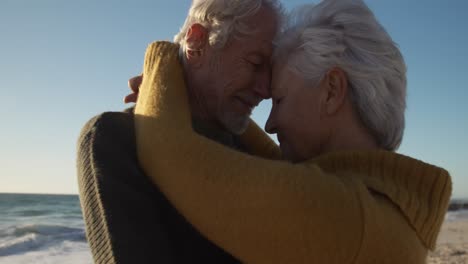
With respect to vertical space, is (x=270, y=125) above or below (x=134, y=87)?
below

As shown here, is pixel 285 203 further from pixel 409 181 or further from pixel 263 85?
pixel 263 85

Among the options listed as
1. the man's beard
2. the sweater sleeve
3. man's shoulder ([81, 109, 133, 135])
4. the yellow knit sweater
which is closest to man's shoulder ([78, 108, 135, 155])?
man's shoulder ([81, 109, 133, 135])

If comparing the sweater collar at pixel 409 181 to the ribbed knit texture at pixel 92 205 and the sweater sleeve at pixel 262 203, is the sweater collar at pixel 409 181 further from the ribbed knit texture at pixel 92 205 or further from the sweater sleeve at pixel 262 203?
the ribbed knit texture at pixel 92 205

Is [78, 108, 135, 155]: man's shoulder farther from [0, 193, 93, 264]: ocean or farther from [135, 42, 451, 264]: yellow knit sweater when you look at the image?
[0, 193, 93, 264]: ocean

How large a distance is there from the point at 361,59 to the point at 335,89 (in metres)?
0.13

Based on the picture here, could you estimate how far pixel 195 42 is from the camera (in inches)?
82.6

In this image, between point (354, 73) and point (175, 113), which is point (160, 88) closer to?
point (175, 113)

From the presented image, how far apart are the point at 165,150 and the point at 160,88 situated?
314mm

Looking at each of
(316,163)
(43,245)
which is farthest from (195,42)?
(43,245)

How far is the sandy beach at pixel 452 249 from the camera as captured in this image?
32.0ft

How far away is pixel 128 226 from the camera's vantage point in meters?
1.42

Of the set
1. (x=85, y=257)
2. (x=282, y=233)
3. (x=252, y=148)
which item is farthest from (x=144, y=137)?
(x=85, y=257)

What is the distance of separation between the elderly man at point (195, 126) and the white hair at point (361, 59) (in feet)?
1.10

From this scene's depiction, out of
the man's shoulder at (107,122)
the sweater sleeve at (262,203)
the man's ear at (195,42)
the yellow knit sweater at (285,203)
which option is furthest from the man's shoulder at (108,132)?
the man's ear at (195,42)
